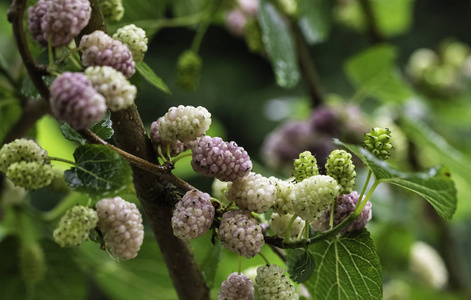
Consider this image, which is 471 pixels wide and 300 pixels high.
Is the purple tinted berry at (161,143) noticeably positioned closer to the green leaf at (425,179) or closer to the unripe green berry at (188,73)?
the green leaf at (425,179)

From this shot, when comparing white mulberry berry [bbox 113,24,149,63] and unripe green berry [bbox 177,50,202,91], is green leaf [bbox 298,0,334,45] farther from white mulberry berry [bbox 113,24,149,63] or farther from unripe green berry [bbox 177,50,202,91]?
white mulberry berry [bbox 113,24,149,63]

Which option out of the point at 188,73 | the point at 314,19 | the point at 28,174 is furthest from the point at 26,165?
the point at 314,19

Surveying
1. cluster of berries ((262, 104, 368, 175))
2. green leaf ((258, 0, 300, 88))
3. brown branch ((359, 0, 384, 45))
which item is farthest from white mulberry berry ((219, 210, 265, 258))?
brown branch ((359, 0, 384, 45))

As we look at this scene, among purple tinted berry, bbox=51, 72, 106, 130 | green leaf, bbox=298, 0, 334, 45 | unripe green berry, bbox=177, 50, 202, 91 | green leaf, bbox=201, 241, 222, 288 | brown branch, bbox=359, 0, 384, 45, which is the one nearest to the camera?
purple tinted berry, bbox=51, 72, 106, 130

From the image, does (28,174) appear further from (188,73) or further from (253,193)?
(188,73)

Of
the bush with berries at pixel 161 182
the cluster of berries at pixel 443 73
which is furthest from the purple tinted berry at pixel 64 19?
the cluster of berries at pixel 443 73

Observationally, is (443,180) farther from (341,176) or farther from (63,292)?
(63,292)
